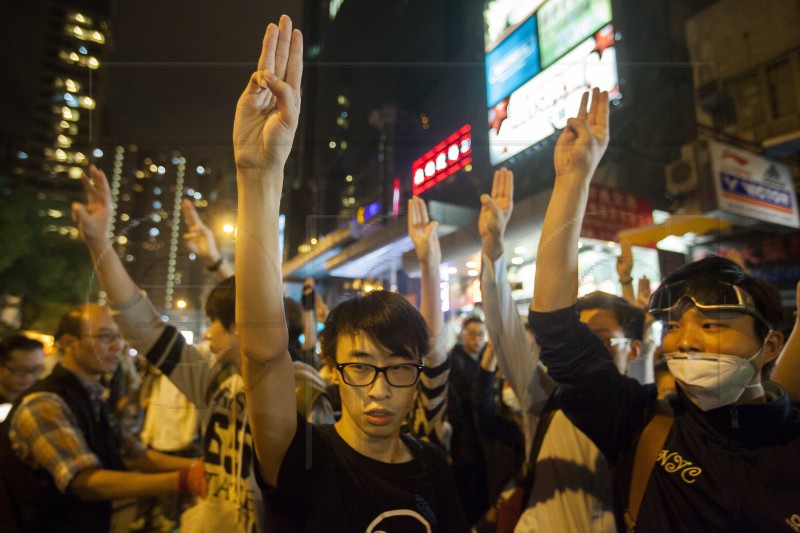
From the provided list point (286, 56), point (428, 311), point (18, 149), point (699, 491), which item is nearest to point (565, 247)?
point (428, 311)

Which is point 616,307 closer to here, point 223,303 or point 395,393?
point 395,393

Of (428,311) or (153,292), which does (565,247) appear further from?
(153,292)

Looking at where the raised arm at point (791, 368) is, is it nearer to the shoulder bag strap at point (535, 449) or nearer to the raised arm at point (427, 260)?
the shoulder bag strap at point (535, 449)

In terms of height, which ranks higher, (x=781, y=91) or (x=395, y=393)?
(x=781, y=91)

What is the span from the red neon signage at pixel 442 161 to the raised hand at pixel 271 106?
899mm

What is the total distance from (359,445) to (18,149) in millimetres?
2645

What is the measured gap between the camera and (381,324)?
124 cm

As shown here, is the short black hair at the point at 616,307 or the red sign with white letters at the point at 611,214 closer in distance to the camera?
the short black hair at the point at 616,307

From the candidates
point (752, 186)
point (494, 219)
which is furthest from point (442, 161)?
point (752, 186)

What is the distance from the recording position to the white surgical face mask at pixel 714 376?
1253 mm

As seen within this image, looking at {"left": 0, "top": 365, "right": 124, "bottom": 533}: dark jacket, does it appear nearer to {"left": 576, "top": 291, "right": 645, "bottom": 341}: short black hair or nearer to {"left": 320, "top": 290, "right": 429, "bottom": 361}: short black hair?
{"left": 320, "top": 290, "right": 429, "bottom": 361}: short black hair

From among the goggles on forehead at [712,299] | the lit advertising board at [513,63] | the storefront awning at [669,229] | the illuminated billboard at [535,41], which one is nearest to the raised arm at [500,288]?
the goggles on forehead at [712,299]

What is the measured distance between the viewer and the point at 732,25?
18.7ft

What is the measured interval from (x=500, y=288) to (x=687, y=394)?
63 centimetres
